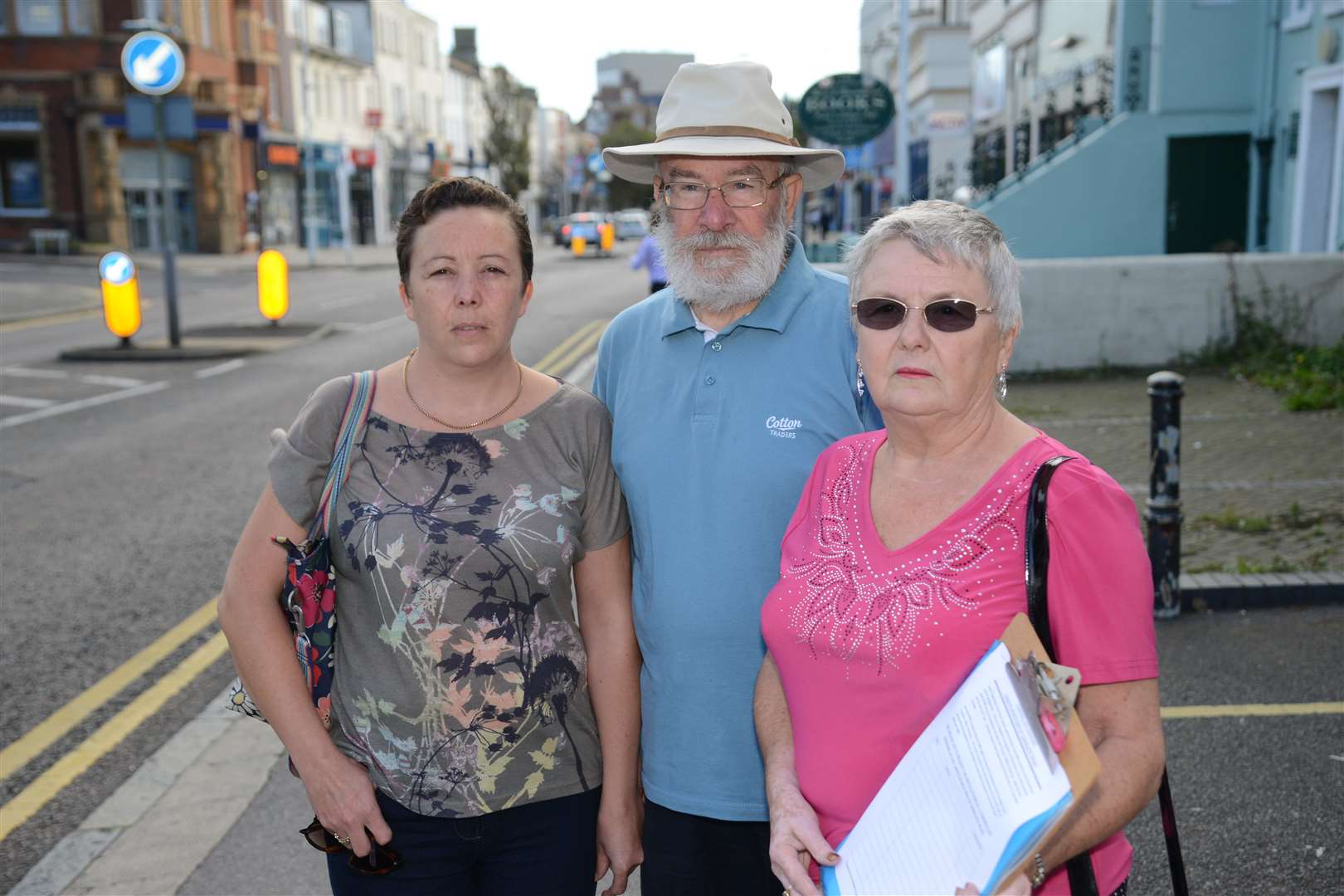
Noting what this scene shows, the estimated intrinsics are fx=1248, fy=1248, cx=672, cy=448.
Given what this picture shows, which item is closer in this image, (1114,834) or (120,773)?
(1114,834)

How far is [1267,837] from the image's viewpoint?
12.5 feet

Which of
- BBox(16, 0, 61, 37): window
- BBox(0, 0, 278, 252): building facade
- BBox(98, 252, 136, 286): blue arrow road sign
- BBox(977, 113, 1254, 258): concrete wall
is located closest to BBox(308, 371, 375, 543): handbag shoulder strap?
BBox(98, 252, 136, 286): blue arrow road sign

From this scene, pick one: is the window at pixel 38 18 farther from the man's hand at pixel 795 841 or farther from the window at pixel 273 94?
the man's hand at pixel 795 841

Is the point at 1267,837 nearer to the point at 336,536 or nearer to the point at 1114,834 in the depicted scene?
the point at 1114,834

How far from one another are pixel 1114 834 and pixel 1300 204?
1651 centimetres

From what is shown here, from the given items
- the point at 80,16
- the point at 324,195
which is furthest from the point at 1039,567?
the point at 324,195

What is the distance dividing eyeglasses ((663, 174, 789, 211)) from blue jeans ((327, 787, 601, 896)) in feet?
4.40

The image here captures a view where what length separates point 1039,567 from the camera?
6.14 feet

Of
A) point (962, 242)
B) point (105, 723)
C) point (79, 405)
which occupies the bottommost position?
point (105, 723)

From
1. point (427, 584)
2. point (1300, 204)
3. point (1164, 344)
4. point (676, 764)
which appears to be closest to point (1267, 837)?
point (676, 764)

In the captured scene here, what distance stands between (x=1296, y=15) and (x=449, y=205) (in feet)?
56.6

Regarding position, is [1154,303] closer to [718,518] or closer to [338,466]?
[718,518]

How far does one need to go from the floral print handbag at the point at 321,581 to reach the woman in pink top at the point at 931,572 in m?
0.86

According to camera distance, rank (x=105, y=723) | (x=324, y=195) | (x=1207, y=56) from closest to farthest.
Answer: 1. (x=105, y=723)
2. (x=1207, y=56)
3. (x=324, y=195)
